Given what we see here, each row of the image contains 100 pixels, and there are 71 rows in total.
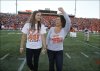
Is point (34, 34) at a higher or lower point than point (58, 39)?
higher

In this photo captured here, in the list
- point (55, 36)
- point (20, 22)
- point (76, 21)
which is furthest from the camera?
point (76, 21)

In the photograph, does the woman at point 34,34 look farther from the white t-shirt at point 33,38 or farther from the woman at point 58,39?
the woman at point 58,39

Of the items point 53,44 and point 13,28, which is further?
point 13,28

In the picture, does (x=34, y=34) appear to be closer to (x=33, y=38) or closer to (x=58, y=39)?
(x=33, y=38)

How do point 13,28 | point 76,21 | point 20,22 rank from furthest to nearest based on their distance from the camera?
point 76,21 < point 20,22 < point 13,28

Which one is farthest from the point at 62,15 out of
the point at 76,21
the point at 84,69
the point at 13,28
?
the point at 76,21

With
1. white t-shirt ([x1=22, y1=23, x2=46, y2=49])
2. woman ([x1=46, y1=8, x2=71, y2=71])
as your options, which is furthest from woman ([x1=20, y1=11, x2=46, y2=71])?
woman ([x1=46, y1=8, x2=71, y2=71])

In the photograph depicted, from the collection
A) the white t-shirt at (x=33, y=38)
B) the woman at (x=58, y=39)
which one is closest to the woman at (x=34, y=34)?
the white t-shirt at (x=33, y=38)

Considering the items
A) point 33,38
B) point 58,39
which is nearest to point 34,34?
point 33,38

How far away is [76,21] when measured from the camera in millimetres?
70562

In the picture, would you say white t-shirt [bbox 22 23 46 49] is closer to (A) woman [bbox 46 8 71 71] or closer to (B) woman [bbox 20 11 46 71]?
(B) woman [bbox 20 11 46 71]

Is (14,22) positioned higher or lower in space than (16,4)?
lower

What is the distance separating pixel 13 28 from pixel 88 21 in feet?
67.3

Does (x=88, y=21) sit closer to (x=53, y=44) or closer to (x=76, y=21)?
(x=76, y=21)
